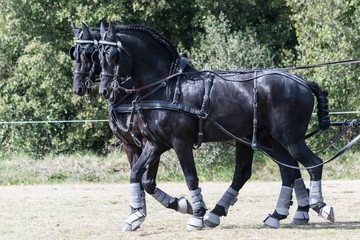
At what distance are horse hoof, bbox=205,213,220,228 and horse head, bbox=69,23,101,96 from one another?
242 cm

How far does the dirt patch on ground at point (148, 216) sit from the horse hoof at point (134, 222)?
3.8 inches

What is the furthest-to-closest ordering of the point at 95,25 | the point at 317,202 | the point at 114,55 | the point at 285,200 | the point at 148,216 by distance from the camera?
the point at 95,25 → the point at 148,216 → the point at 285,200 → the point at 317,202 → the point at 114,55

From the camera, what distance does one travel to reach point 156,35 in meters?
11.9

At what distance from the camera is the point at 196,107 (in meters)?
11.5

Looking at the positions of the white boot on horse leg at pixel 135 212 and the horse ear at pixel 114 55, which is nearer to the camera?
the horse ear at pixel 114 55

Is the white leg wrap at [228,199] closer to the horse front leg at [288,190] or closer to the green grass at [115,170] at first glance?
the horse front leg at [288,190]

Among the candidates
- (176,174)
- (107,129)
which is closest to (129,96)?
(176,174)

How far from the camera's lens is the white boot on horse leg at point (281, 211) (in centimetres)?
1165

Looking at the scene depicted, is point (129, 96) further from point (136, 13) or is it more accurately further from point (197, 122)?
point (136, 13)

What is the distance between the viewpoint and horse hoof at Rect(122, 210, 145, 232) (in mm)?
11586

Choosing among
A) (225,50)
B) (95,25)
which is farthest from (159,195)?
(95,25)

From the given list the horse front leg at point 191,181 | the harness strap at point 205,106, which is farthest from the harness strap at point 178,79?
the horse front leg at point 191,181

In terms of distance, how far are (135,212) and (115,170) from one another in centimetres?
944

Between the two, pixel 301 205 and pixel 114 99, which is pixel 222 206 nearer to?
pixel 301 205
